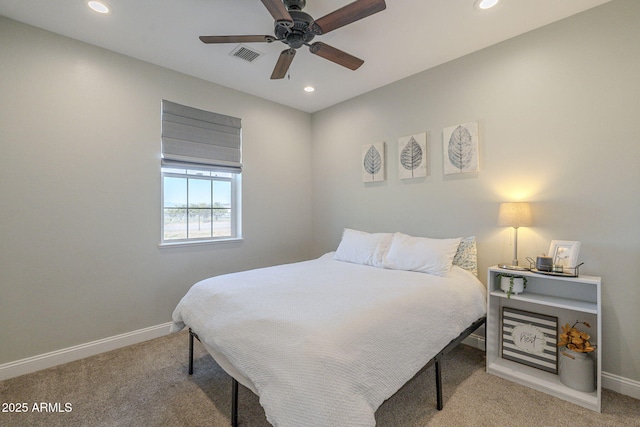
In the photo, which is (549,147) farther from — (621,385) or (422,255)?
(621,385)

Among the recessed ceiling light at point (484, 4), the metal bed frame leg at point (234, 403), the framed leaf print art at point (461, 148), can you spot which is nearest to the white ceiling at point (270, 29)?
the recessed ceiling light at point (484, 4)

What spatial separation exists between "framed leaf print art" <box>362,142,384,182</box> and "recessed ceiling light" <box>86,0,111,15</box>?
2.74 m

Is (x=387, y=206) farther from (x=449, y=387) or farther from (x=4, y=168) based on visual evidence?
(x=4, y=168)

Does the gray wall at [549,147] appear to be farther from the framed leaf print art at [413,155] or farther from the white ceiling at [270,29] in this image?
the white ceiling at [270,29]

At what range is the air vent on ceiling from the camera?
101 inches

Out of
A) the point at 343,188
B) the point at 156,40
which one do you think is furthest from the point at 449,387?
the point at 156,40

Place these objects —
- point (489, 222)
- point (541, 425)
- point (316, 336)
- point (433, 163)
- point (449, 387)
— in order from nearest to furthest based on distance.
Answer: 1. point (316, 336)
2. point (541, 425)
3. point (449, 387)
4. point (489, 222)
5. point (433, 163)

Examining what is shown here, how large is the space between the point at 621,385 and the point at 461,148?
215cm

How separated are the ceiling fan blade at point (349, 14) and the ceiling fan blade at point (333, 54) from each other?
147 millimetres

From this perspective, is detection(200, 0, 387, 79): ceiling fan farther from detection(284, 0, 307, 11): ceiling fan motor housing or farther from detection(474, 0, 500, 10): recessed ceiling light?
detection(474, 0, 500, 10): recessed ceiling light

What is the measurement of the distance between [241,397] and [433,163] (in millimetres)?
2748

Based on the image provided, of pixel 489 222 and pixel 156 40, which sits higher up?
pixel 156 40

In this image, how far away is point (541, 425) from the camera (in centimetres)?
166

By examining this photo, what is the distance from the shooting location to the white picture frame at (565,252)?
2023 mm
